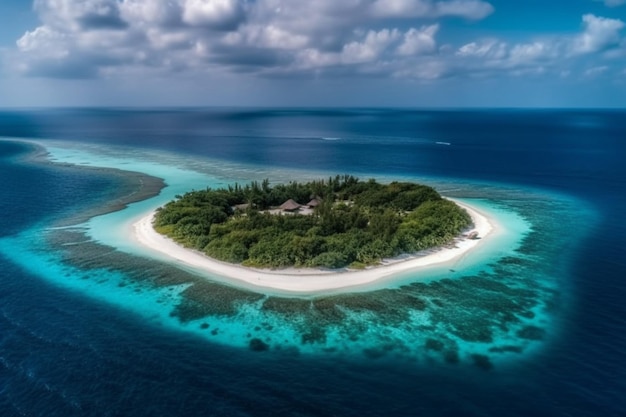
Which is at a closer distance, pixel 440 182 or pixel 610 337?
pixel 610 337

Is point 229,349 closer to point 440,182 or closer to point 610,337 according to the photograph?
point 610,337

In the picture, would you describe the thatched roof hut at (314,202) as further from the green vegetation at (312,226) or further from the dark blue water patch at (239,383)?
the dark blue water patch at (239,383)

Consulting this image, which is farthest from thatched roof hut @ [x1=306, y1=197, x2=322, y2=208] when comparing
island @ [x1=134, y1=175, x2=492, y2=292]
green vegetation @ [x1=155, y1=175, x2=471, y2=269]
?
Result: green vegetation @ [x1=155, y1=175, x2=471, y2=269]

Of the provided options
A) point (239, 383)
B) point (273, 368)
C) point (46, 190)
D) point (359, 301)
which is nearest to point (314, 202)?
point (359, 301)

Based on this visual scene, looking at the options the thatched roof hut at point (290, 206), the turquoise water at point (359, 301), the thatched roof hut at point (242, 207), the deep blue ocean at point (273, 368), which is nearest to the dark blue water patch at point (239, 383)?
the deep blue ocean at point (273, 368)

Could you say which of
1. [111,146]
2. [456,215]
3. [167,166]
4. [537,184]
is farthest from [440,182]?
[111,146]

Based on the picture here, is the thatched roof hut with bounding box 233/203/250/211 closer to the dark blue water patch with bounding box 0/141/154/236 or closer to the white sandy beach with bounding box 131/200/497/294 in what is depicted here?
the white sandy beach with bounding box 131/200/497/294

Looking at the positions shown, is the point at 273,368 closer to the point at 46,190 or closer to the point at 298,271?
the point at 298,271

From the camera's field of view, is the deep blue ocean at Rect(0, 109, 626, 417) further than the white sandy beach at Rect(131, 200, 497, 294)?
No
